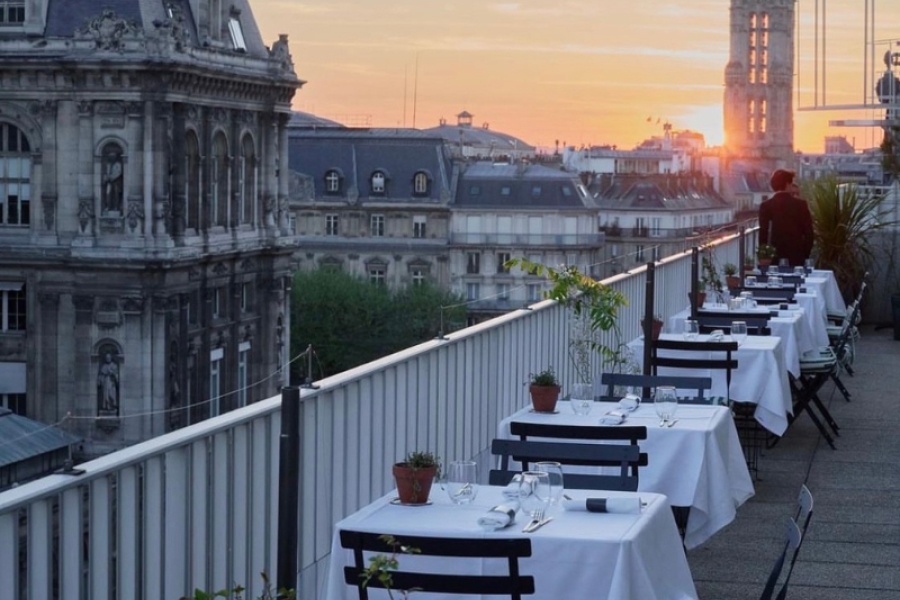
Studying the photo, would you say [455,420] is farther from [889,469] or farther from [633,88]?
[633,88]

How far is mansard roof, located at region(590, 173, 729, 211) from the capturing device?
368 ft

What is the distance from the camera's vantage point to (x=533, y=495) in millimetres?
5449

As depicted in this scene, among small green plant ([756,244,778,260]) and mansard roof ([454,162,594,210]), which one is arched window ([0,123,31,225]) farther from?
mansard roof ([454,162,594,210])

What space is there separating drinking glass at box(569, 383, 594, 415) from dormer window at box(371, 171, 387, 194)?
92904 millimetres

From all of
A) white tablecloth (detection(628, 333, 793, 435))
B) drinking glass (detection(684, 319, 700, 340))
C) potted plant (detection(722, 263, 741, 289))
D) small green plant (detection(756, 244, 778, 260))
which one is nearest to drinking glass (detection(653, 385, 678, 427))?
white tablecloth (detection(628, 333, 793, 435))

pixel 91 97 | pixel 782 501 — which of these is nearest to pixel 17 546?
pixel 782 501

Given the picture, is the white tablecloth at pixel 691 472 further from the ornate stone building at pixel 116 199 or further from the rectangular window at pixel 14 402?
the rectangular window at pixel 14 402

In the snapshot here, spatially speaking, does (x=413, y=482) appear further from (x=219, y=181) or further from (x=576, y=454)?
(x=219, y=181)

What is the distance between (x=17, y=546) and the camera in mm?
3936

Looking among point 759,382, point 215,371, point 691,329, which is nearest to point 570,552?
point 759,382

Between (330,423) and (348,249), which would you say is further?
(348,249)

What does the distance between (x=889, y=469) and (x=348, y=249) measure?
304 feet

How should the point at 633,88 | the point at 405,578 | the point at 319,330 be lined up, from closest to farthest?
the point at 405,578 < the point at 319,330 < the point at 633,88

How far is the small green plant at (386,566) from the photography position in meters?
4.30
